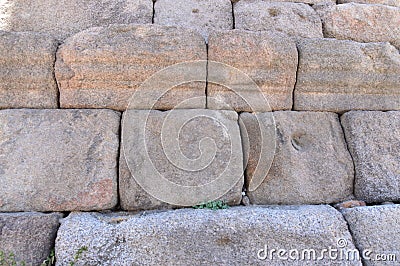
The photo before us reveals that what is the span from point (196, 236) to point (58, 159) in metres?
1.02

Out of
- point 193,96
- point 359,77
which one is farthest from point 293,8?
point 193,96

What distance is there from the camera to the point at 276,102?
7.89 feet

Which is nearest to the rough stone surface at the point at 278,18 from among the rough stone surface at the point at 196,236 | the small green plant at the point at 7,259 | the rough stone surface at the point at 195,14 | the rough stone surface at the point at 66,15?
the rough stone surface at the point at 195,14

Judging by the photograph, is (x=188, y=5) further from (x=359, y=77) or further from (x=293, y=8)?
(x=359, y=77)

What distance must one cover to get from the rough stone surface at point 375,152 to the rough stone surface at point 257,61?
57cm

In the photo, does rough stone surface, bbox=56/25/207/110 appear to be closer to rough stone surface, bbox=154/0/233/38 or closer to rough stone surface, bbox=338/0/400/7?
rough stone surface, bbox=154/0/233/38

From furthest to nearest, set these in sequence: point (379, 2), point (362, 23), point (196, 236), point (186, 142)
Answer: point (379, 2) < point (362, 23) < point (186, 142) < point (196, 236)

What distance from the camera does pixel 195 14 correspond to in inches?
108

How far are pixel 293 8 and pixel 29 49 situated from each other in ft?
7.14

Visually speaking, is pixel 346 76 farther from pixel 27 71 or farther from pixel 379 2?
pixel 27 71

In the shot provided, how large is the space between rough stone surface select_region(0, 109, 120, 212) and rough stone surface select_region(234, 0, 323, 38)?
1436mm

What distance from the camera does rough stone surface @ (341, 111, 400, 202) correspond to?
224 cm

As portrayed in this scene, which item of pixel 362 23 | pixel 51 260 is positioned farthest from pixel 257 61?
pixel 51 260

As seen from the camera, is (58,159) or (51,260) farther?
(58,159)
